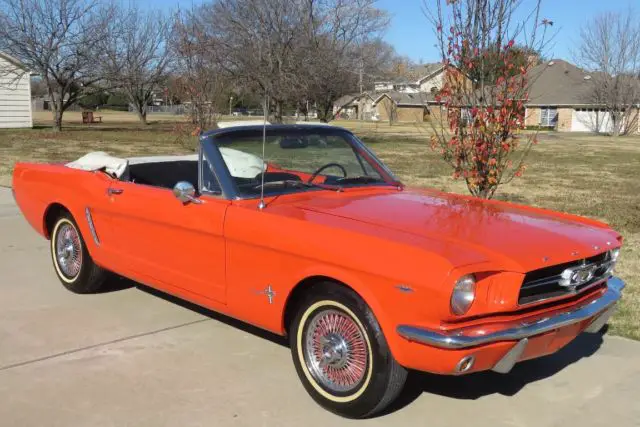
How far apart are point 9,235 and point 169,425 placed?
528 cm

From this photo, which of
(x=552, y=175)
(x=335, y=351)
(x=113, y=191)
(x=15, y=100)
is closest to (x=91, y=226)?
(x=113, y=191)

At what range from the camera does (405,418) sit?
3486 mm

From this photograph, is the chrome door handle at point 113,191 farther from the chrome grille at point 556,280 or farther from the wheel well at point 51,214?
the chrome grille at point 556,280

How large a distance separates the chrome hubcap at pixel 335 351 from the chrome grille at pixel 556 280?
0.84 metres

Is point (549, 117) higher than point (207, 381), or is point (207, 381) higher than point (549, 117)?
point (549, 117)

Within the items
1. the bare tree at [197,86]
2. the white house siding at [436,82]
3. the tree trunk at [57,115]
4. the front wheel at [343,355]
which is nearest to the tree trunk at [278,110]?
the bare tree at [197,86]

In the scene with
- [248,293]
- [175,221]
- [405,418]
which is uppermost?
[175,221]

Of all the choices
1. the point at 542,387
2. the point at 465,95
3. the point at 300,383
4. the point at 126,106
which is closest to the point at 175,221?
the point at 300,383

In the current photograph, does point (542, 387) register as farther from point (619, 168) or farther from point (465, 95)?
point (619, 168)

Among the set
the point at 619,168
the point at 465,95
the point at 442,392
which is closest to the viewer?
the point at 442,392

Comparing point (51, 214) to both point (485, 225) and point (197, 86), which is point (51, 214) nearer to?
point (485, 225)

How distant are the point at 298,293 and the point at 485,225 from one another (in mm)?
1108

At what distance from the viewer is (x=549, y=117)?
56.7m

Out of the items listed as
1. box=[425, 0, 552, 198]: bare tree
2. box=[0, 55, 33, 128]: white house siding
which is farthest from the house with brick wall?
box=[425, 0, 552, 198]: bare tree
